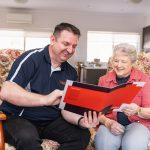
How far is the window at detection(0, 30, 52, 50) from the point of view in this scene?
29.9ft

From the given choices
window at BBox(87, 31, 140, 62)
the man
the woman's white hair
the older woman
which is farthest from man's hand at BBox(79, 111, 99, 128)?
window at BBox(87, 31, 140, 62)

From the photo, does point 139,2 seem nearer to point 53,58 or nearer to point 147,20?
point 147,20

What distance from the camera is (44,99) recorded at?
1.52m

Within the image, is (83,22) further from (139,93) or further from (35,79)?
(35,79)

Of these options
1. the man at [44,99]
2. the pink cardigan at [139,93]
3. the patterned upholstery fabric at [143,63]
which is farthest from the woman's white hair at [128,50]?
the patterned upholstery fabric at [143,63]

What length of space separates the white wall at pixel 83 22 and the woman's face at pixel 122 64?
7301 mm

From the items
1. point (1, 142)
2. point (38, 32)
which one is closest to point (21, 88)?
point (1, 142)

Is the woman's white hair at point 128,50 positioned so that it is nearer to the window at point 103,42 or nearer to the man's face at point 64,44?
the man's face at point 64,44

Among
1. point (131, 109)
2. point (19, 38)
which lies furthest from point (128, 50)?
point (19, 38)

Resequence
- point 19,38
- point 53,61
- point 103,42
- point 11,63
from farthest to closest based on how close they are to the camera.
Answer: point 103,42 → point 19,38 → point 11,63 → point 53,61

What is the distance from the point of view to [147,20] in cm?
961

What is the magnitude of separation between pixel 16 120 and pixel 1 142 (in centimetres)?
14

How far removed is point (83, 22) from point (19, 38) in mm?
2108

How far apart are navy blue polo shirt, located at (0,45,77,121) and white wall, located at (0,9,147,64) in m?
7.39
